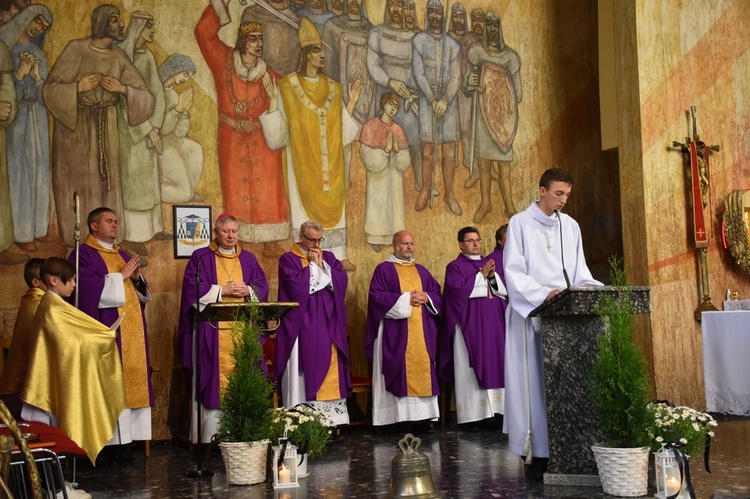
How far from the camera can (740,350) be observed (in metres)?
A: 9.98

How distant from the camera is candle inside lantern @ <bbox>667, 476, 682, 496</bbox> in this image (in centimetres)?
535

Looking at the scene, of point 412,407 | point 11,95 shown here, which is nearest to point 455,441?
point 412,407

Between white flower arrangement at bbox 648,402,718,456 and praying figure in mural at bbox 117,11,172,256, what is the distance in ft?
18.6

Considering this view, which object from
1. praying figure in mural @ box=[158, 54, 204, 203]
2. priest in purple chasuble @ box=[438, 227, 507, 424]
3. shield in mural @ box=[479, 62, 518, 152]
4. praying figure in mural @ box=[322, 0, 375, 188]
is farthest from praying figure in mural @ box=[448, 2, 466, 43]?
praying figure in mural @ box=[158, 54, 204, 203]

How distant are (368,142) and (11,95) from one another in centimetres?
401

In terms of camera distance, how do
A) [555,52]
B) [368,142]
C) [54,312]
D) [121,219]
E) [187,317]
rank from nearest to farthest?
[54,312]
[187,317]
[121,219]
[368,142]
[555,52]

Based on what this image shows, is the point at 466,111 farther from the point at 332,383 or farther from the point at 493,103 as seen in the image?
the point at 332,383

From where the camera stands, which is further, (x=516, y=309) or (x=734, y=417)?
(x=734, y=417)

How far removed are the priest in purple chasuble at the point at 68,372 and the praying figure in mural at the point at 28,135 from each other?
88.0 inches

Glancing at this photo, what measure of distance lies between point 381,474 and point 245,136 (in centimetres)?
462

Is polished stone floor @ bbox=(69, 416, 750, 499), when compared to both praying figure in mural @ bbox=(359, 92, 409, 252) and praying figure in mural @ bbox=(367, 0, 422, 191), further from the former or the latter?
praying figure in mural @ bbox=(367, 0, 422, 191)

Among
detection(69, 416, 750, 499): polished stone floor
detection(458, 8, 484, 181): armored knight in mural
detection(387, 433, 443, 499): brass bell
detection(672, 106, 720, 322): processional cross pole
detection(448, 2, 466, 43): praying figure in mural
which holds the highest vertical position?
detection(448, 2, 466, 43): praying figure in mural

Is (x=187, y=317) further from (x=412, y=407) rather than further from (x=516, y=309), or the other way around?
(x=516, y=309)

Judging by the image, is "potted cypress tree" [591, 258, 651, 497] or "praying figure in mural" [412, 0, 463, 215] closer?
"potted cypress tree" [591, 258, 651, 497]
